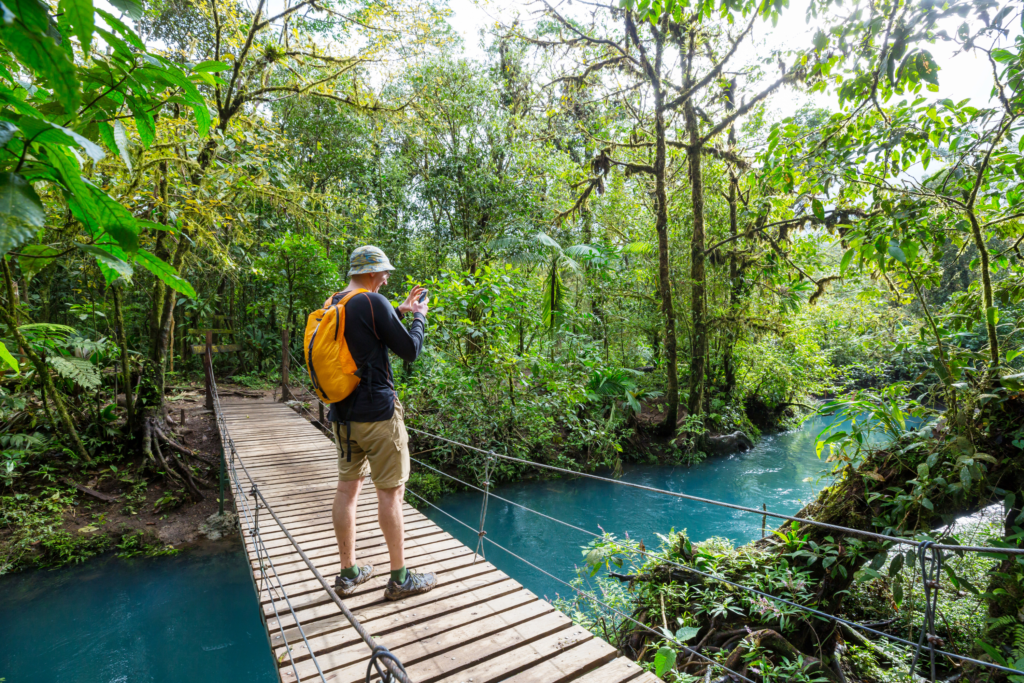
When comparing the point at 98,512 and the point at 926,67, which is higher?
the point at 926,67

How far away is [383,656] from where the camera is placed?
1.12 metres

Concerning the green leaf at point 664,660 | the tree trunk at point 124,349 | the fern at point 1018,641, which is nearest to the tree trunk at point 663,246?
the fern at point 1018,641

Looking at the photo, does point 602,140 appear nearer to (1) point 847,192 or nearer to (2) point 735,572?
(1) point 847,192

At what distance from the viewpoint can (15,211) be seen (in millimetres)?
501

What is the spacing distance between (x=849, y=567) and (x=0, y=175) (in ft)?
13.5

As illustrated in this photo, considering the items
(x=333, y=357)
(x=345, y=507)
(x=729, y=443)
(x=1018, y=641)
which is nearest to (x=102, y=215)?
(x=333, y=357)

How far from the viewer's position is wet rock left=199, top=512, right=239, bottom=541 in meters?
5.93

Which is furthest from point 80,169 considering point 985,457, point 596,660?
point 985,457

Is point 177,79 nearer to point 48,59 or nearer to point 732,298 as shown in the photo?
point 48,59

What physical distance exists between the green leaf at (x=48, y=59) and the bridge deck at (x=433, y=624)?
2.17 meters

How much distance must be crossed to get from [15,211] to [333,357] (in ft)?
5.68

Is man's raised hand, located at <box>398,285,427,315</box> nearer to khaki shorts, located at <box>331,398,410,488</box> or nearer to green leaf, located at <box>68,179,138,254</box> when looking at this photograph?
khaki shorts, located at <box>331,398,410,488</box>

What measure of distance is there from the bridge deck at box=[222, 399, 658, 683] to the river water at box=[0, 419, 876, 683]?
1.99 m

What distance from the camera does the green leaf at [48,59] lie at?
0.48 metres
